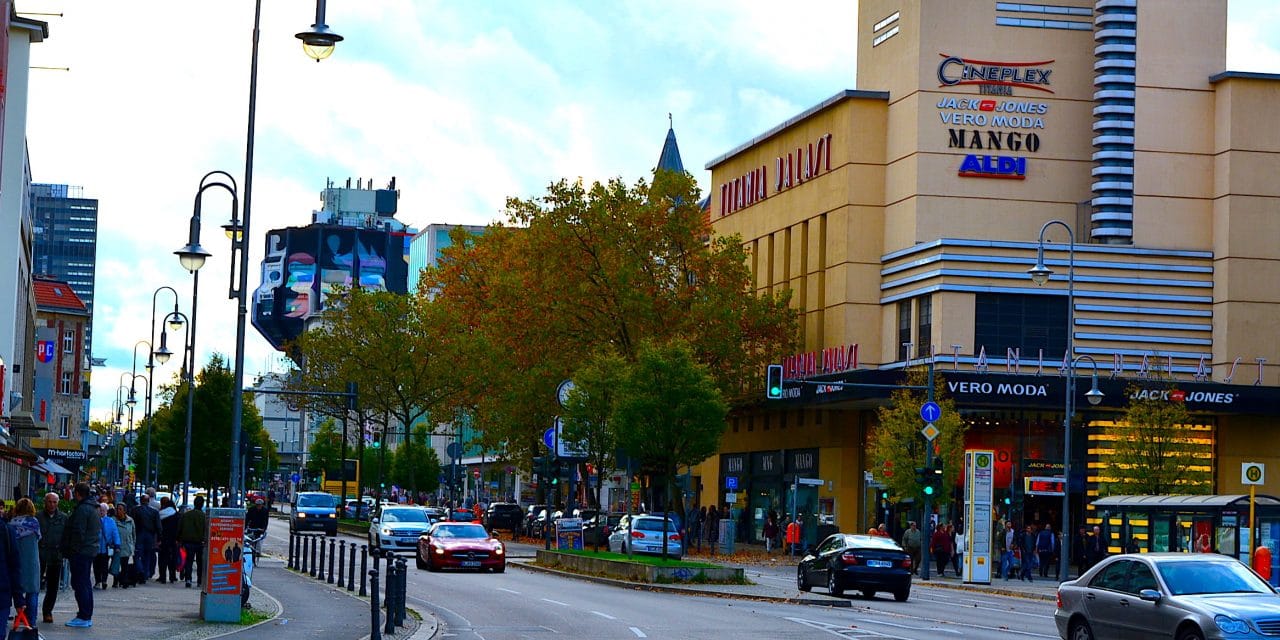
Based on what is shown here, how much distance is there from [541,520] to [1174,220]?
94.7ft

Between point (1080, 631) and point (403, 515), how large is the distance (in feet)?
119

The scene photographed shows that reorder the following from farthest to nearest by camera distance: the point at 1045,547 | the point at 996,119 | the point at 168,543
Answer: the point at 996,119 → the point at 1045,547 → the point at 168,543

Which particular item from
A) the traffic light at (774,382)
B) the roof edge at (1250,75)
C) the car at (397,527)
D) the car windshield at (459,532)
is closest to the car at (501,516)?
the car at (397,527)

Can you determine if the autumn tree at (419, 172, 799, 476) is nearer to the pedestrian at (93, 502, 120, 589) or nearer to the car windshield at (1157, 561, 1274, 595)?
the pedestrian at (93, 502, 120, 589)

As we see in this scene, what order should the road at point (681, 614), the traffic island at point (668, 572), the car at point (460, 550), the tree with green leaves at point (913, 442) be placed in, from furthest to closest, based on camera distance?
the tree with green leaves at point (913, 442) → the car at point (460, 550) → the traffic island at point (668, 572) → the road at point (681, 614)

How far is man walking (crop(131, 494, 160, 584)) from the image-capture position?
1310 inches

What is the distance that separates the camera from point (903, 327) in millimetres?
64375

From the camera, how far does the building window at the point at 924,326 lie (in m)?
61.9

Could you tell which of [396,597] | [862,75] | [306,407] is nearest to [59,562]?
[396,597]

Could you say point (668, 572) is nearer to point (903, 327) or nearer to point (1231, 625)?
point (1231, 625)

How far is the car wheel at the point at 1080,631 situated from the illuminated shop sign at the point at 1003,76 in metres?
43.0

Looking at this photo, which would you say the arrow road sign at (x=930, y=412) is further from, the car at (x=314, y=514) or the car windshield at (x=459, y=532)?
the car at (x=314, y=514)

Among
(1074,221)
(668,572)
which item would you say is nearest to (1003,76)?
(1074,221)

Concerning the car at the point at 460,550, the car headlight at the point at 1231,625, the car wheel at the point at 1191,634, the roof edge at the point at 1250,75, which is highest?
the roof edge at the point at 1250,75
